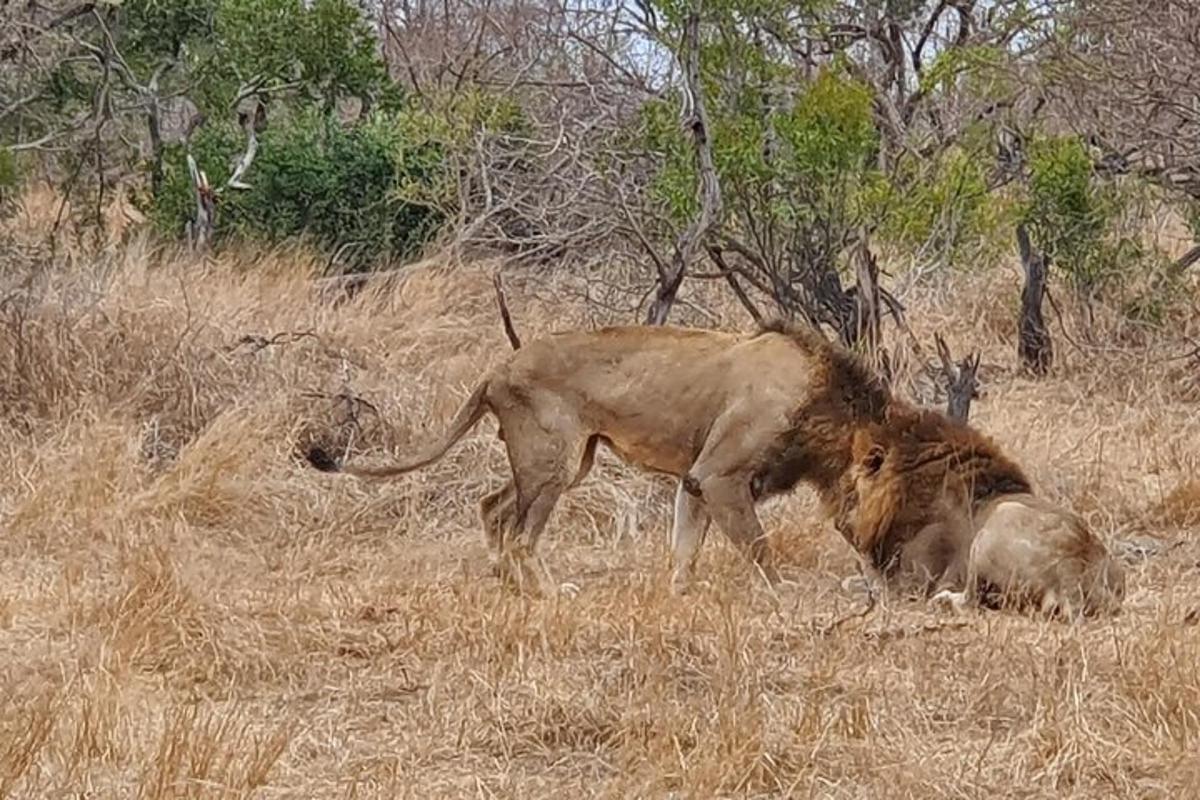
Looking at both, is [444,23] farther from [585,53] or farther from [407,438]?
[407,438]

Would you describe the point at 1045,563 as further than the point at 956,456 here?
No

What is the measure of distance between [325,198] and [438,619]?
8916 mm

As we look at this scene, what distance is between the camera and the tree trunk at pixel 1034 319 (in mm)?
11812

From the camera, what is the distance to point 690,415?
7.05 m

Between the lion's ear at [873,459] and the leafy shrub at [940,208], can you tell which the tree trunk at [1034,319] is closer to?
the leafy shrub at [940,208]

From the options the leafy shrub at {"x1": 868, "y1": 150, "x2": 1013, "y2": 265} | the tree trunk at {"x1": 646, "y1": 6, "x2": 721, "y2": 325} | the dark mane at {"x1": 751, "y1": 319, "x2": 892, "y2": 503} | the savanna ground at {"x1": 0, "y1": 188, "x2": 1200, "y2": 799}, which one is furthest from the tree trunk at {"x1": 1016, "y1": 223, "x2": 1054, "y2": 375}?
the dark mane at {"x1": 751, "y1": 319, "x2": 892, "y2": 503}

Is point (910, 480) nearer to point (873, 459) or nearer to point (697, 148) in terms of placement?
point (873, 459)

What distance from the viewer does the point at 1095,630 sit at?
6.03m

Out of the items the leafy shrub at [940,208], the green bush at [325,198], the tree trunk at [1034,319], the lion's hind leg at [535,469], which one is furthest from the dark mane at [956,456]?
the green bush at [325,198]

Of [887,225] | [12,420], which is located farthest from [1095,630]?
[12,420]

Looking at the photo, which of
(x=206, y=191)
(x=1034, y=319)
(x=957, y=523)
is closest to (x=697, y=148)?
(x=957, y=523)

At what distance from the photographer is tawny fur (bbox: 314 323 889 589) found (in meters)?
6.95

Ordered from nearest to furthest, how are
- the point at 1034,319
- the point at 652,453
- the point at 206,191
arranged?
the point at 652,453, the point at 1034,319, the point at 206,191

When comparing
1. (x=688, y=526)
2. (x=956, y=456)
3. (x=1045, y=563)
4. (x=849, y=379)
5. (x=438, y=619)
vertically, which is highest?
(x=849, y=379)
